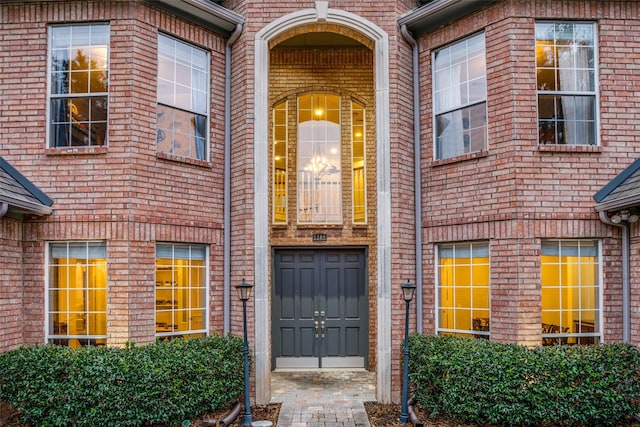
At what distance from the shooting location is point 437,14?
26.1ft

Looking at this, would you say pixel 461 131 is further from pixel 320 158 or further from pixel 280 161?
pixel 280 161

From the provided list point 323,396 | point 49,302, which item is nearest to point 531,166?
point 323,396

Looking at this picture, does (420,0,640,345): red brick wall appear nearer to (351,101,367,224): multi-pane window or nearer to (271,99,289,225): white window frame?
(351,101,367,224): multi-pane window

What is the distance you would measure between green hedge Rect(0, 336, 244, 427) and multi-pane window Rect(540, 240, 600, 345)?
16.1ft

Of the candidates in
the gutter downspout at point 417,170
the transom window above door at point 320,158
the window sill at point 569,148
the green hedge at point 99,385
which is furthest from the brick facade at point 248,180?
the transom window above door at point 320,158

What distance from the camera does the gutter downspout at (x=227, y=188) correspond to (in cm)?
821

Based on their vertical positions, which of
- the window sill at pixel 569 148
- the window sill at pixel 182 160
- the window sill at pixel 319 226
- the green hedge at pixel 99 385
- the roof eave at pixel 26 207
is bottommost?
the green hedge at pixel 99 385

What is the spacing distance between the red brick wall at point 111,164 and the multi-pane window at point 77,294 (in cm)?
15

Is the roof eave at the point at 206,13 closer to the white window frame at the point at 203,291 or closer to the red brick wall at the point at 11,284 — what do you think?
the white window frame at the point at 203,291

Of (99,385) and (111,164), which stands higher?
(111,164)

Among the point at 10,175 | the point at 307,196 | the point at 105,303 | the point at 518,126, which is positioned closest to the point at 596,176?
the point at 518,126

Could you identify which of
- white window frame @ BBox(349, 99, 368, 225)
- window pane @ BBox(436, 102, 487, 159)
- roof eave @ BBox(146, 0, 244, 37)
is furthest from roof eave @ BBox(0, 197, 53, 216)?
window pane @ BBox(436, 102, 487, 159)

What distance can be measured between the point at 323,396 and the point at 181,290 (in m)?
2.83

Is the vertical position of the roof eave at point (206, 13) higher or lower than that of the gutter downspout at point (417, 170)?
higher
